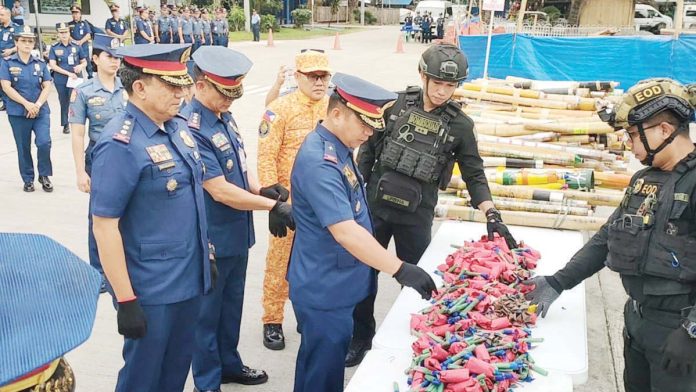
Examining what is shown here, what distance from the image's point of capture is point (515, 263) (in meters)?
3.36

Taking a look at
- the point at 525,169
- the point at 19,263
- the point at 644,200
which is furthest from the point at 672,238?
the point at 525,169

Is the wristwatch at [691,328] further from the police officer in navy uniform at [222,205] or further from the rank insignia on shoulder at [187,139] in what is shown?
the rank insignia on shoulder at [187,139]

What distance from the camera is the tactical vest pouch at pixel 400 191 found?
12.3ft

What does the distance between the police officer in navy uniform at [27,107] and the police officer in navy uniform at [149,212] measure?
17.3ft

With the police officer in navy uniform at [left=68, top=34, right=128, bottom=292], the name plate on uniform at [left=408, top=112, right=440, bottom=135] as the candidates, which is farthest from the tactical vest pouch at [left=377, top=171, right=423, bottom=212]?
the police officer in navy uniform at [left=68, top=34, right=128, bottom=292]

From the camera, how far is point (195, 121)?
3326 millimetres

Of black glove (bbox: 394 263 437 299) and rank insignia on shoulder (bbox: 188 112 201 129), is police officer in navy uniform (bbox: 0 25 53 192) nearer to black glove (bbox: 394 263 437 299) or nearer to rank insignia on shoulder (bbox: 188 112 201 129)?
rank insignia on shoulder (bbox: 188 112 201 129)

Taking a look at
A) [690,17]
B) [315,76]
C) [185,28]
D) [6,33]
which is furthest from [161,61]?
[690,17]

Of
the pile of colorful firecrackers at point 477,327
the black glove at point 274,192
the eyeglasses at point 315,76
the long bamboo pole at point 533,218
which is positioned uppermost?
the eyeglasses at point 315,76

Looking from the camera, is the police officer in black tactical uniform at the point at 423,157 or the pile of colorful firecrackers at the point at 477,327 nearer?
the pile of colorful firecrackers at the point at 477,327

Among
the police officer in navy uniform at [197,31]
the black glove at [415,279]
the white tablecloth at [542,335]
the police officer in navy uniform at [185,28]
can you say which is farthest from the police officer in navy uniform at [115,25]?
the black glove at [415,279]

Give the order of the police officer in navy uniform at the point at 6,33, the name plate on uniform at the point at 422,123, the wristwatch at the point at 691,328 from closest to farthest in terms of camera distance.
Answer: the wristwatch at the point at 691,328 → the name plate on uniform at the point at 422,123 → the police officer in navy uniform at the point at 6,33

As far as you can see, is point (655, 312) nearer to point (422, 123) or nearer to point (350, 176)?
point (350, 176)

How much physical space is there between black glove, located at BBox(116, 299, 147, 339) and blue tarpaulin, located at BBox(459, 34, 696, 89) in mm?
12915
